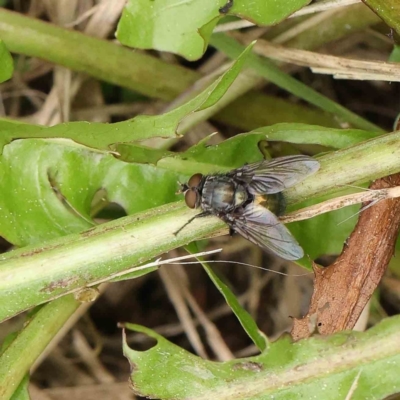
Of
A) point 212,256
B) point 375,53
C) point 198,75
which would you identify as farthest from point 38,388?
point 375,53

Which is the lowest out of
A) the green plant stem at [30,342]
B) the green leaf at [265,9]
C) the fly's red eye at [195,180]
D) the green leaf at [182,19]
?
the green plant stem at [30,342]

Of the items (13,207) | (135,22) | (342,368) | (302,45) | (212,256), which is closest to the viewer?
(342,368)

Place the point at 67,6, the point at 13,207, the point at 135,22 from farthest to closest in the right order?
the point at 67,6 → the point at 13,207 → the point at 135,22

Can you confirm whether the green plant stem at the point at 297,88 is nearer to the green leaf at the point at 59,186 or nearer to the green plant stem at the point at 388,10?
the green plant stem at the point at 388,10

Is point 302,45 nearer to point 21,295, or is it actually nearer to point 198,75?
point 198,75

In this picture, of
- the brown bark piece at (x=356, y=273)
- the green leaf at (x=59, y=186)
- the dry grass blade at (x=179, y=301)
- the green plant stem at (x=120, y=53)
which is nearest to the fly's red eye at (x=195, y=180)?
the green leaf at (x=59, y=186)

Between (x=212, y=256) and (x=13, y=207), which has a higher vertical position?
(x=13, y=207)
